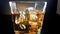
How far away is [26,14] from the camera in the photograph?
677 mm

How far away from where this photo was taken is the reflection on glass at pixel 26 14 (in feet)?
2.23

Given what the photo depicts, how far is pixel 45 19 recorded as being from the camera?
2.32ft

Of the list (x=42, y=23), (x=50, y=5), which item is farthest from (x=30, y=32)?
(x=50, y=5)

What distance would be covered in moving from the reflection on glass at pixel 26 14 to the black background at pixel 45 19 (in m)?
0.03

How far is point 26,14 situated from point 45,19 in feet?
0.39

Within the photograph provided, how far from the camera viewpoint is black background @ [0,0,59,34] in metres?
0.69

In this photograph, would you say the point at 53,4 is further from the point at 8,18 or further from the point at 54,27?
the point at 8,18

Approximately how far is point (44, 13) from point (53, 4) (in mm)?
72

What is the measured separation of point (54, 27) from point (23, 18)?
189mm

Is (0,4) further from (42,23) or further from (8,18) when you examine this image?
(42,23)

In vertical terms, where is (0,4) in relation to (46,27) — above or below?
above

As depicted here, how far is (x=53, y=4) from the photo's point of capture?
2.26 ft

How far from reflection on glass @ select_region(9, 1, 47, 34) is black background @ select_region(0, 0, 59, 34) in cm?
3

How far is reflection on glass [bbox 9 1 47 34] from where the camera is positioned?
2.23 ft
